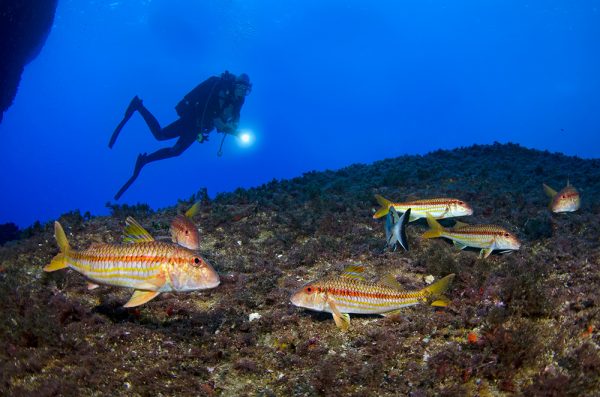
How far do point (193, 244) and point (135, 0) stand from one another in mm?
160783

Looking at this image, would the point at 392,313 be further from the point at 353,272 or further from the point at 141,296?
the point at 141,296

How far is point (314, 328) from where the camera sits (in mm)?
5258

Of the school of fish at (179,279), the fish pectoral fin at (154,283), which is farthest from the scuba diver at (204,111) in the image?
the fish pectoral fin at (154,283)

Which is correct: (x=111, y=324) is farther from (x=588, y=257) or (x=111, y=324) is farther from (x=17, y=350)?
(x=588, y=257)

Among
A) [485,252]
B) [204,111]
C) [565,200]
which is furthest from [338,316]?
[204,111]

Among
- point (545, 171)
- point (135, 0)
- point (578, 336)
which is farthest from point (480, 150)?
point (135, 0)

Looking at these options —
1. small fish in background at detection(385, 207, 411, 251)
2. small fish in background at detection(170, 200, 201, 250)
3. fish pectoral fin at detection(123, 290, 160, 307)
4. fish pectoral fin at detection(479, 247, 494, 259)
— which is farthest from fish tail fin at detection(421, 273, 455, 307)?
small fish in background at detection(170, 200, 201, 250)

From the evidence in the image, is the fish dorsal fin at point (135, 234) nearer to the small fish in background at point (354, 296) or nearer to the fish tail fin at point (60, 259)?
the fish tail fin at point (60, 259)

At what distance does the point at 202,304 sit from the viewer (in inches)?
244

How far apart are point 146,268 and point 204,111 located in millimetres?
17192

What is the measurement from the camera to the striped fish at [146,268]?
4168 millimetres

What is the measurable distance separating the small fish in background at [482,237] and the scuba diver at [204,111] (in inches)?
609

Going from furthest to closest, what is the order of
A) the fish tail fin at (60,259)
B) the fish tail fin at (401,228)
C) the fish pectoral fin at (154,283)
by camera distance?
the fish tail fin at (401,228), the fish tail fin at (60,259), the fish pectoral fin at (154,283)

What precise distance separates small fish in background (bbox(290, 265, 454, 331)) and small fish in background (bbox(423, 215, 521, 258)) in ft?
7.47
